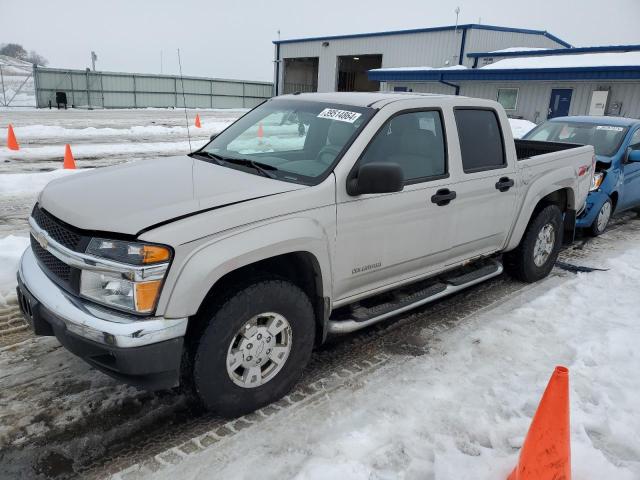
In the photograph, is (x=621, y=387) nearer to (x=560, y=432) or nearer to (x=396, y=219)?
(x=560, y=432)

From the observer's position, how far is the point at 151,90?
35.9 m

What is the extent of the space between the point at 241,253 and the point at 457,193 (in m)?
2.06

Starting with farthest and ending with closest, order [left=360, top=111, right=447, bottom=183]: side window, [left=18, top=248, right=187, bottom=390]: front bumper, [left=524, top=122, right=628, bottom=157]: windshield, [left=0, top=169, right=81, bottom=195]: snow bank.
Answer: [left=0, top=169, right=81, bottom=195]: snow bank < [left=524, top=122, right=628, bottom=157]: windshield < [left=360, top=111, right=447, bottom=183]: side window < [left=18, top=248, right=187, bottom=390]: front bumper

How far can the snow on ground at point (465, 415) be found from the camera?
2.73 meters

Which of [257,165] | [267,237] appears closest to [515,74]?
[257,165]

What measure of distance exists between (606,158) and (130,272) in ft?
24.0

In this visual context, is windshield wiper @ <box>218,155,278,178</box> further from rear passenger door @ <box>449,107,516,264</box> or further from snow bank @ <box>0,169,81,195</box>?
snow bank @ <box>0,169,81,195</box>

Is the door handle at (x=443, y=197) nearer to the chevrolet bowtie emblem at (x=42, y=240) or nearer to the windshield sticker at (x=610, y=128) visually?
the chevrolet bowtie emblem at (x=42, y=240)

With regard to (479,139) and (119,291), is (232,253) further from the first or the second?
(479,139)

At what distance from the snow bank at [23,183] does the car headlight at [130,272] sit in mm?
6964

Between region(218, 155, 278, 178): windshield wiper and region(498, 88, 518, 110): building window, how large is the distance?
2414cm

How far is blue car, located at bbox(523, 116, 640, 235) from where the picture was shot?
7.41 m

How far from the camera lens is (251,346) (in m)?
3.00

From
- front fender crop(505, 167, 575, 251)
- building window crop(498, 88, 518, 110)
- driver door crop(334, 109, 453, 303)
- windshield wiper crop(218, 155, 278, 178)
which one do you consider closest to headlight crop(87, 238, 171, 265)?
windshield wiper crop(218, 155, 278, 178)
